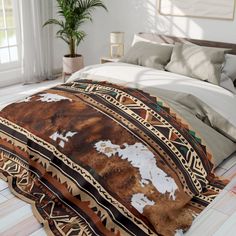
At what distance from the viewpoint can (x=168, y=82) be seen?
306 centimetres

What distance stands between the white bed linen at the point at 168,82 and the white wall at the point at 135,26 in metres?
0.91

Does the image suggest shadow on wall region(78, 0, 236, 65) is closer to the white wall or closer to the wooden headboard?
the white wall

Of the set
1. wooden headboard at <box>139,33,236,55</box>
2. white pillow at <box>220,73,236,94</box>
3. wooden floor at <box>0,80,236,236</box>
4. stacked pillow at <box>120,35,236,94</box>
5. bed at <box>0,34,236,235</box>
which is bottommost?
wooden floor at <box>0,80,236,236</box>

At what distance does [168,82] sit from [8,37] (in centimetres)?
261

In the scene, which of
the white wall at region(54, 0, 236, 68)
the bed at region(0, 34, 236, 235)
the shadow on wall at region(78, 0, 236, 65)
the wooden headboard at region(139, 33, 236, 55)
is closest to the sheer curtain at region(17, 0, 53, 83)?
the white wall at region(54, 0, 236, 68)

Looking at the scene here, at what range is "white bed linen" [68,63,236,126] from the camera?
281 cm

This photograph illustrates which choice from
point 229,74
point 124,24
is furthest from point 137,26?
point 229,74

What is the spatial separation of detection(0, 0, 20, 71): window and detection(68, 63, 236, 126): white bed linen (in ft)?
5.24

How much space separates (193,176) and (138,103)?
2.04 feet

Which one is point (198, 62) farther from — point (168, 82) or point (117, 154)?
point (117, 154)

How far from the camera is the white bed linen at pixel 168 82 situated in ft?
9.22

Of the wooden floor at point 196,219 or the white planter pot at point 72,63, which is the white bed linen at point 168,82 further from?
the white planter pot at point 72,63

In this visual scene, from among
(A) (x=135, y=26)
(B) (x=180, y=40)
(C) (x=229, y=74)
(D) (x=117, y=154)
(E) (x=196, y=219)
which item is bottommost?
(E) (x=196, y=219)

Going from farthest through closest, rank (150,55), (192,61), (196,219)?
(150,55), (192,61), (196,219)
